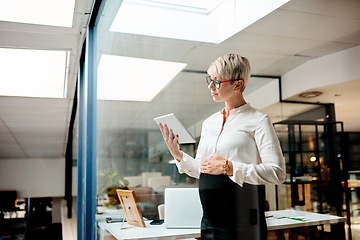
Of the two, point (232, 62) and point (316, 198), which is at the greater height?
point (232, 62)

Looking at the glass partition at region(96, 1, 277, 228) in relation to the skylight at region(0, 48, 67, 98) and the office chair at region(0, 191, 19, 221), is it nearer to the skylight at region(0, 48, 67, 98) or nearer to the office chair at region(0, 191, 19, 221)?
the skylight at region(0, 48, 67, 98)

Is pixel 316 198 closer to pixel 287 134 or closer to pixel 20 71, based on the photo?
pixel 287 134

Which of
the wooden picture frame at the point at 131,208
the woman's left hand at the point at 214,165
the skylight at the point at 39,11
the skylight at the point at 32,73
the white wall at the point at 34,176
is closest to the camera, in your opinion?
the woman's left hand at the point at 214,165

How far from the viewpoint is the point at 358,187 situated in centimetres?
59

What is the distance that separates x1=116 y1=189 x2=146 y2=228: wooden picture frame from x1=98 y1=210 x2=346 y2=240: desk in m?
0.03


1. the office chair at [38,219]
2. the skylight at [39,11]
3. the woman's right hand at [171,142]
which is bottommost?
the office chair at [38,219]

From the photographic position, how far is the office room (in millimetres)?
642

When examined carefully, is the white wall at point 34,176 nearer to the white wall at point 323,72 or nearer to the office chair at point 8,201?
the office chair at point 8,201

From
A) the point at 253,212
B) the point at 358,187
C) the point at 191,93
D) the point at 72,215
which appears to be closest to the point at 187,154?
the point at 191,93

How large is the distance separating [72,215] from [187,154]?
9310mm

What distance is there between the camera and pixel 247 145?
87cm

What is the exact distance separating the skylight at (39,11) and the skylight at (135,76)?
2.38ft

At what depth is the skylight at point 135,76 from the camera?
1.38 m

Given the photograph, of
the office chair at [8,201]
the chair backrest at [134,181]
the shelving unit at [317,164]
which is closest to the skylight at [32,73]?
the chair backrest at [134,181]
